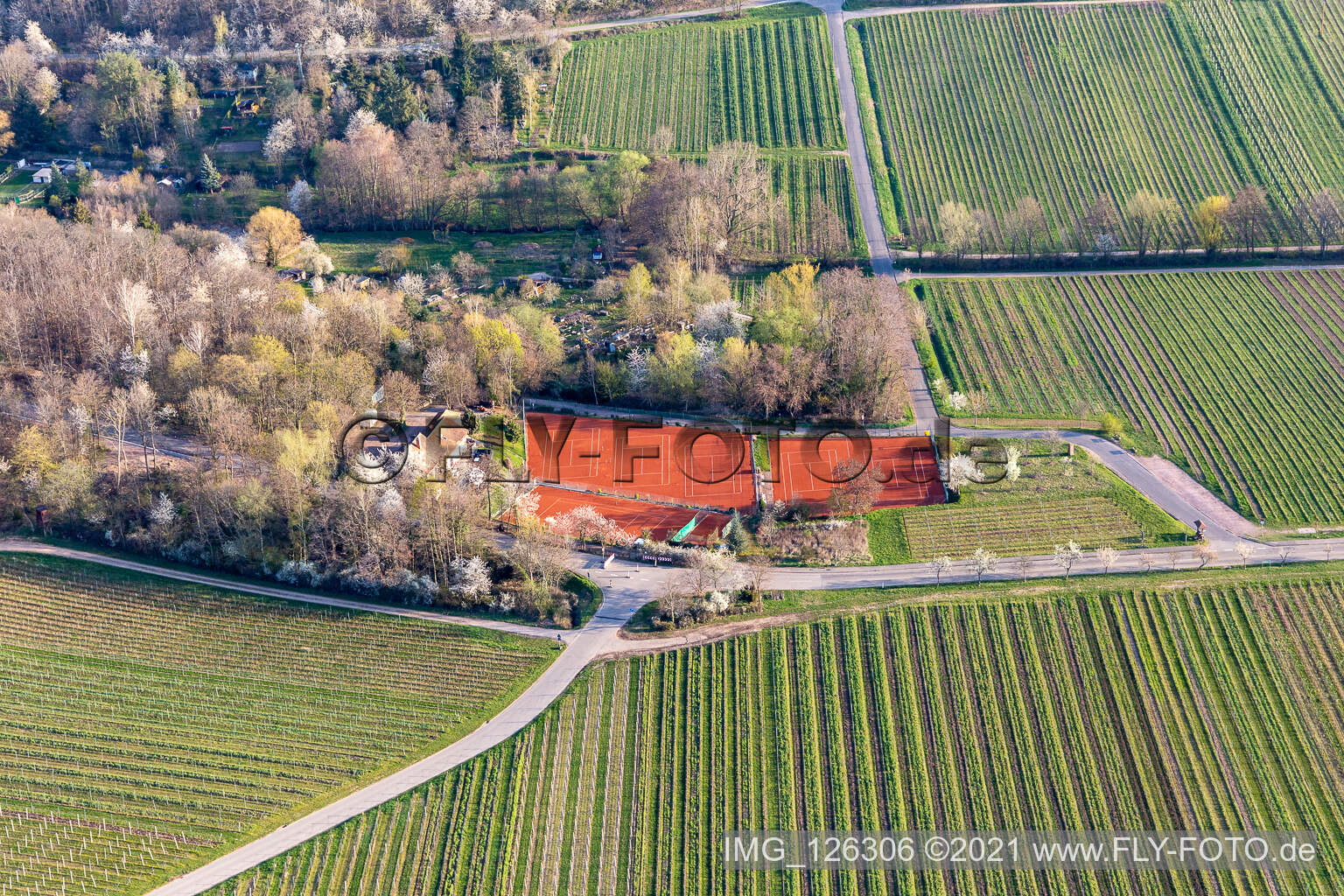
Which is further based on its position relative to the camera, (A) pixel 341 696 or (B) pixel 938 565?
(B) pixel 938 565

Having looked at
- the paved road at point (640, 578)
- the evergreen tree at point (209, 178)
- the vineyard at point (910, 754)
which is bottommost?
the vineyard at point (910, 754)

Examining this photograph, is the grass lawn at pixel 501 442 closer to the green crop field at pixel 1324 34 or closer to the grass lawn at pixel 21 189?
the grass lawn at pixel 21 189

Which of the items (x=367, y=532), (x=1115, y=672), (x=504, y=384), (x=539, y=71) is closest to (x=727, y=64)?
(x=539, y=71)

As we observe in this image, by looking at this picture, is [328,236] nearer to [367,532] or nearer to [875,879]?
[367,532]

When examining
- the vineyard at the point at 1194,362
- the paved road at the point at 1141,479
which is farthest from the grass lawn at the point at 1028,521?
the vineyard at the point at 1194,362

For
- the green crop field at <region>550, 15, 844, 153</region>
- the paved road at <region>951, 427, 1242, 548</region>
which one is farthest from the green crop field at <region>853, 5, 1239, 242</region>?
the paved road at <region>951, 427, 1242, 548</region>

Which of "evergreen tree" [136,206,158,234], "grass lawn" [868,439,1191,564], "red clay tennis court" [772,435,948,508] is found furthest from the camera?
"evergreen tree" [136,206,158,234]

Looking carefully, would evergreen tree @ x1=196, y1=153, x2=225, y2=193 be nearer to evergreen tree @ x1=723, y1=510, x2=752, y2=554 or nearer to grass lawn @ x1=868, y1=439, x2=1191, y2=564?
evergreen tree @ x1=723, y1=510, x2=752, y2=554
